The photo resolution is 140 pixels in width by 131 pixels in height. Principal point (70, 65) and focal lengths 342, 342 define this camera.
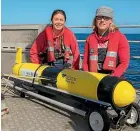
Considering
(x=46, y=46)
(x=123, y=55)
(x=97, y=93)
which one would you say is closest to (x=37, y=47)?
(x=46, y=46)

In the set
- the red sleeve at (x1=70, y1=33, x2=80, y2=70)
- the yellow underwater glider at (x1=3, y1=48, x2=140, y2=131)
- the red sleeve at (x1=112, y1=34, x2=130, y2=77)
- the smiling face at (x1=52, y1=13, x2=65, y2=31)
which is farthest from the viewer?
the red sleeve at (x1=70, y1=33, x2=80, y2=70)

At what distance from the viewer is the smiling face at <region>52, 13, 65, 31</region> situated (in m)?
5.71

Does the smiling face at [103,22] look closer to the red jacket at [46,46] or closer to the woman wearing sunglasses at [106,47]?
the woman wearing sunglasses at [106,47]

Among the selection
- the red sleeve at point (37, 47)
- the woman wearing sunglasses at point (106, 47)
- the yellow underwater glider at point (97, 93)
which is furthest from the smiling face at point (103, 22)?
the red sleeve at point (37, 47)

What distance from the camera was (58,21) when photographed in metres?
5.72

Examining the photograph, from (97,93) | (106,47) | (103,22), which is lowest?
(97,93)

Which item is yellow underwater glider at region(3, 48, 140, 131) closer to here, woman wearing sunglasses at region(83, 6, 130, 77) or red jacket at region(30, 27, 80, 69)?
woman wearing sunglasses at region(83, 6, 130, 77)

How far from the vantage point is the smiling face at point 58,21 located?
571 centimetres

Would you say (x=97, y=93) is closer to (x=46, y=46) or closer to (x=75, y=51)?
(x=75, y=51)

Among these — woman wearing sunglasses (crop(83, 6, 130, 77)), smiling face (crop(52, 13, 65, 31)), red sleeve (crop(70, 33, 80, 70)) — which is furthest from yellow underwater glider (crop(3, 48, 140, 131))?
smiling face (crop(52, 13, 65, 31))

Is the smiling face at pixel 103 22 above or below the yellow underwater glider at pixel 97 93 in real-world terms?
above

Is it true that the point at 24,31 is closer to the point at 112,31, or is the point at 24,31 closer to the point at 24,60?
the point at 24,60

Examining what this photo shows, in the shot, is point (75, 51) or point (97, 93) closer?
point (97, 93)

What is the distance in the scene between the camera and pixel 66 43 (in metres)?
5.88
